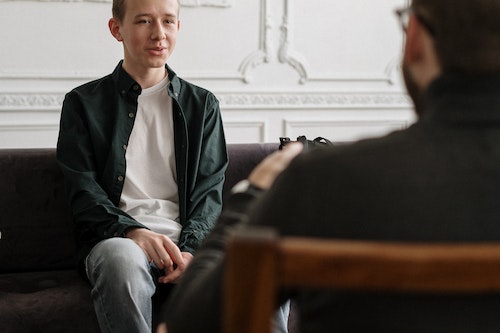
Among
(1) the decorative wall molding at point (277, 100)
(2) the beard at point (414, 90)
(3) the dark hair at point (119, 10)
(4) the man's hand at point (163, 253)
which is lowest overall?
(4) the man's hand at point (163, 253)

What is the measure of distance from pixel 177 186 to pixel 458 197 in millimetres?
1752

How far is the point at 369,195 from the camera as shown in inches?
35.6

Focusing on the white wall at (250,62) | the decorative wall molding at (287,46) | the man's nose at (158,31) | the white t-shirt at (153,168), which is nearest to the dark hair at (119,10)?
the man's nose at (158,31)

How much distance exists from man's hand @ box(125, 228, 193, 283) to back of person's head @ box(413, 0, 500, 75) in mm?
1475

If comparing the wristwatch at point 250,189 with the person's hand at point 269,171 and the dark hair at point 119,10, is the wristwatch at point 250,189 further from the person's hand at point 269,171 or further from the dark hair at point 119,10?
the dark hair at point 119,10

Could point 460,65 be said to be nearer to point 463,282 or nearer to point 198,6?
point 463,282

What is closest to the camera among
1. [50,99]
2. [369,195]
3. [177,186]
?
[369,195]

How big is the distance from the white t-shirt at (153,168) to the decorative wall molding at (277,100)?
5.33ft

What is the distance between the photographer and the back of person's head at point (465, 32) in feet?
3.06

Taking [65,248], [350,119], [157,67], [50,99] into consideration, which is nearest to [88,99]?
[157,67]

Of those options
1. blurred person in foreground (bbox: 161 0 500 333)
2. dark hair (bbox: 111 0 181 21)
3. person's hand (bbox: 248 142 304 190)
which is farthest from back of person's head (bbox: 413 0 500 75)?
dark hair (bbox: 111 0 181 21)

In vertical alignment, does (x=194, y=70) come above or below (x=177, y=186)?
above

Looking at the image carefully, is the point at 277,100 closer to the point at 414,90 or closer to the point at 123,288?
the point at 123,288

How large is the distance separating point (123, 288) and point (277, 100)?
97.7 inches
